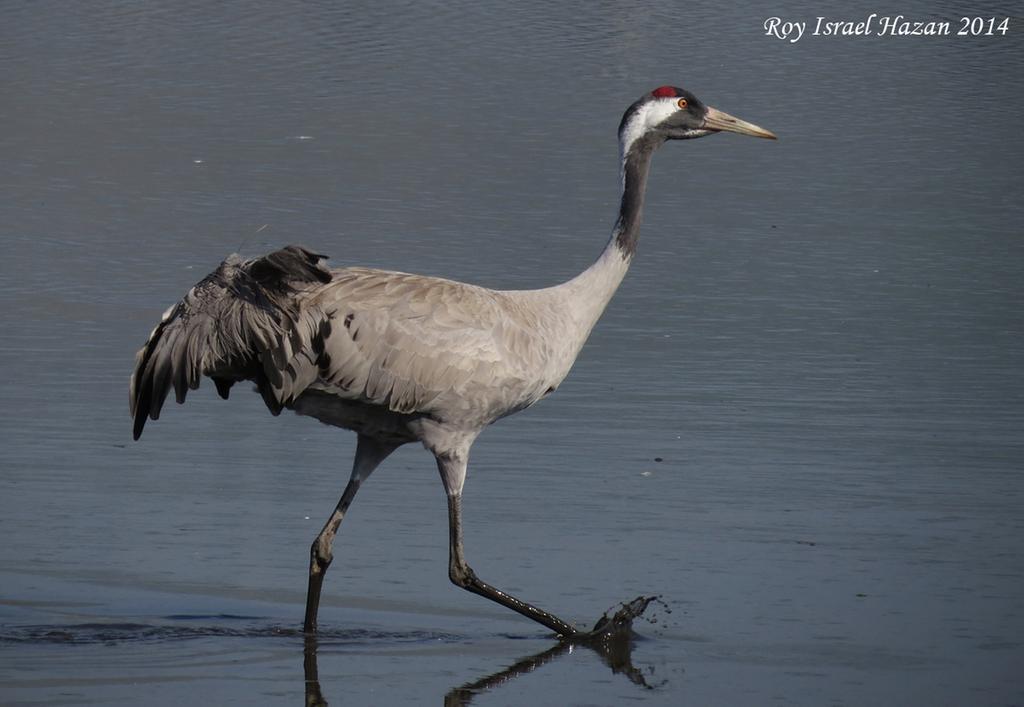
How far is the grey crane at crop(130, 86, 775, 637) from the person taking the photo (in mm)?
6012

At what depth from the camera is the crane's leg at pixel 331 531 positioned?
20.4 ft

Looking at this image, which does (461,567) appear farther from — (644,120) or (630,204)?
(644,120)

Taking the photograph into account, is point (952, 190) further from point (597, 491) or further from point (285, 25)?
point (285, 25)

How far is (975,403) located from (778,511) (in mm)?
1712

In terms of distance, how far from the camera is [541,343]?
6570mm

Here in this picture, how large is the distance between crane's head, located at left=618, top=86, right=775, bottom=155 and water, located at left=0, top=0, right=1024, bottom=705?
4.14 ft

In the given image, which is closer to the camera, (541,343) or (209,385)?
(541,343)

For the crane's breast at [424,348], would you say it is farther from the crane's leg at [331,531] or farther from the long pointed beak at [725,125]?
the long pointed beak at [725,125]

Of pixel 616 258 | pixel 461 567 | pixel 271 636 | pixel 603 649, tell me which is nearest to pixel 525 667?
pixel 603 649

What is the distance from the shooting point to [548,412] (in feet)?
27.2

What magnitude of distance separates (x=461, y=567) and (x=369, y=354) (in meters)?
0.73

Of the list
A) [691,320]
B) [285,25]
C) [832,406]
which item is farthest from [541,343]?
[285,25]

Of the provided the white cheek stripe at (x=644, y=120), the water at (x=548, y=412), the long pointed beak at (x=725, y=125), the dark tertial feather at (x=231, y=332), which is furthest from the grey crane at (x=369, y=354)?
the long pointed beak at (x=725, y=125)

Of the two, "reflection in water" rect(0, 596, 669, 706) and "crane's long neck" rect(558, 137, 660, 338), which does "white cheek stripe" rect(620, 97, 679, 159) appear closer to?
"crane's long neck" rect(558, 137, 660, 338)
